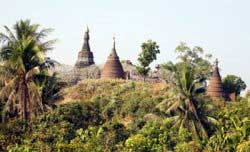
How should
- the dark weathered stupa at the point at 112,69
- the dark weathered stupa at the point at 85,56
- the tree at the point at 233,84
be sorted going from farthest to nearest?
the dark weathered stupa at the point at 85,56
the tree at the point at 233,84
the dark weathered stupa at the point at 112,69

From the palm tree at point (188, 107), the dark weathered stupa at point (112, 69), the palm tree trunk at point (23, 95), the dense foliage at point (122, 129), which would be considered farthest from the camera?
the dark weathered stupa at point (112, 69)

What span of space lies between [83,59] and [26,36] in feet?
110

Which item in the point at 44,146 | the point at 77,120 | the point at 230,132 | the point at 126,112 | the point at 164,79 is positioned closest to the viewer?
the point at 44,146

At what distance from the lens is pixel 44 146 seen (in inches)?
915

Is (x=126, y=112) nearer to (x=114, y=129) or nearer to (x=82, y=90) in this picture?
(x=82, y=90)

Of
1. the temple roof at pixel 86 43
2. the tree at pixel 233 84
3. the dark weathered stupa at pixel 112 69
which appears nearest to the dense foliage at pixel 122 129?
the dark weathered stupa at pixel 112 69

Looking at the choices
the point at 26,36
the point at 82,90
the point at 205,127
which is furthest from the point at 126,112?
the point at 26,36

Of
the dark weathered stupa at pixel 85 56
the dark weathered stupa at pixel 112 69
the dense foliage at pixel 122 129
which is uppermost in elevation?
the dark weathered stupa at pixel 85 56

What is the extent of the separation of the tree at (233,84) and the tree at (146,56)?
26.2 ft

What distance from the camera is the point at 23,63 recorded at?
79.8ft

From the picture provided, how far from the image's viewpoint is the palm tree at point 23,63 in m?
24.0

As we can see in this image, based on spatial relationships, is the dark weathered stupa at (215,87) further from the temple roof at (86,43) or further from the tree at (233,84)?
the temple roof at (86,43)

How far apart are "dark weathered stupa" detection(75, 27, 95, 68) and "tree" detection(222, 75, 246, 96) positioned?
1329 centimetres

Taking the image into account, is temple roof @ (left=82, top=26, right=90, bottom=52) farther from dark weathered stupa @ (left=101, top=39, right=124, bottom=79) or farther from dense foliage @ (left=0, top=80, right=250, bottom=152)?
dense foliage @ (left=0, top=80, right=250, bottom=152)
